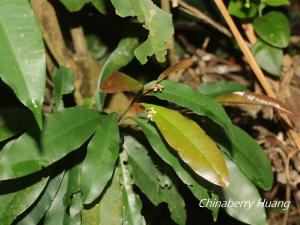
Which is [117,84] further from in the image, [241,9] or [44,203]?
[241,9]

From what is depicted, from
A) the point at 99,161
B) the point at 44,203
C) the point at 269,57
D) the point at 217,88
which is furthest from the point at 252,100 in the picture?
the point at 44,203

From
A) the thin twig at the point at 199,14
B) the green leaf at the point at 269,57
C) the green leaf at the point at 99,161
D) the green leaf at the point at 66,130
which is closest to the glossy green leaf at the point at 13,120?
the green leaf at the point at 66,130

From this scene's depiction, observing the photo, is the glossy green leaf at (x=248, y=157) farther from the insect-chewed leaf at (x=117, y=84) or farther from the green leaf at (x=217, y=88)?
the insect-chewed leaf at (x=117, y=84)

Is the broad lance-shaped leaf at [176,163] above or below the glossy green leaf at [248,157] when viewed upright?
above

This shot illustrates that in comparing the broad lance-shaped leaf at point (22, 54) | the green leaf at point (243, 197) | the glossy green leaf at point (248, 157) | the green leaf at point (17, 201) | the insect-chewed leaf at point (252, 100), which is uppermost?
the broad lance-shaped leaf at point (22, 54)

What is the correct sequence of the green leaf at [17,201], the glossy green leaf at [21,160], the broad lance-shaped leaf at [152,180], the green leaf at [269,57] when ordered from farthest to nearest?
the green leaf at [269,57]
the broad lance-shaped leaf at [152,180]
the green leaf at [17,201]
the glossy green leaf at [21,160]

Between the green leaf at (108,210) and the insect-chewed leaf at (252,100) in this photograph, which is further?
the insect-chewed leaf at (252,100)

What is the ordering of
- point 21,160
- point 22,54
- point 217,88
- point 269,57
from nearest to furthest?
point 22,54
point 21,160
point 217,88
point 269,57

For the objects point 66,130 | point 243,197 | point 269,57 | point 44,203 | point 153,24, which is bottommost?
point 243,197
